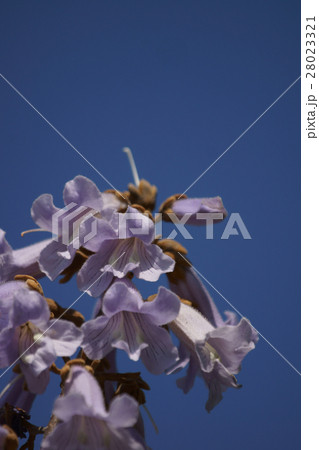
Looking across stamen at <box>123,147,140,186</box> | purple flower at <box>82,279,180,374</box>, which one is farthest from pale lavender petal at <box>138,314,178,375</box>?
stamen at <box>123,147,140,186</box>

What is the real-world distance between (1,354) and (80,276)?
0.16 metres

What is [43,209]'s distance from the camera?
2.83 feet

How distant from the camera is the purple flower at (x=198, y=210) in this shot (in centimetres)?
99

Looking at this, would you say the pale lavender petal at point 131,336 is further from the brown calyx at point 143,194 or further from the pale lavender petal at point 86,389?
the brown calyx at point 143,194

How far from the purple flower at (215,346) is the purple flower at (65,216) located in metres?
0.22

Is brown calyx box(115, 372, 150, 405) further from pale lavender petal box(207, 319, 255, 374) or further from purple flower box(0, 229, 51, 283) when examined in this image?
purple flower box(0, 229, 51, 283)

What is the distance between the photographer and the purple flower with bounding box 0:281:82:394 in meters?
0.72

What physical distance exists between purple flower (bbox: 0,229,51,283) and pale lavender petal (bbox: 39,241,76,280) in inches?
2.1

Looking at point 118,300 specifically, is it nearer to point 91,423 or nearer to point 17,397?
point 91,423

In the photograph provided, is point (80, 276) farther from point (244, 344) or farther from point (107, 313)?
point (244, 344)

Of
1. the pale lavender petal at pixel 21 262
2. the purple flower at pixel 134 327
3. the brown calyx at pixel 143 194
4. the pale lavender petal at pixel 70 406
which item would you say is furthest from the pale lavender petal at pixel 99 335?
the brown calyx at pixel 143 194

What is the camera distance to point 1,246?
2.88ft

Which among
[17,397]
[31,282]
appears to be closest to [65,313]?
[31,282]

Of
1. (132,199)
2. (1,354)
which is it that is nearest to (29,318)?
(1,354)
